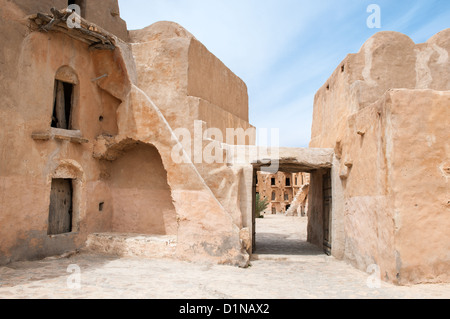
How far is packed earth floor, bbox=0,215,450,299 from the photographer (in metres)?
5.28

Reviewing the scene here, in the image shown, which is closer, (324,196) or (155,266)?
(155,266)

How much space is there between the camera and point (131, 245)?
823cm

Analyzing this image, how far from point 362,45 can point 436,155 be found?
12.1 feet

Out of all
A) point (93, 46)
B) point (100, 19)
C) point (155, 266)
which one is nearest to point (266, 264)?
point (155, 266)

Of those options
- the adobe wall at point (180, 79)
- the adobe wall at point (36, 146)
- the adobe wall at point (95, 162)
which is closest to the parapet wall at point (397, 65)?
the adobe wall at point (95, 162)

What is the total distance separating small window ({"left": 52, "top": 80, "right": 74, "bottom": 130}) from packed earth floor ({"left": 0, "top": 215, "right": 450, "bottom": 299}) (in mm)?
3346

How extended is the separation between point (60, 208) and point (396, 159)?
25.3 feet

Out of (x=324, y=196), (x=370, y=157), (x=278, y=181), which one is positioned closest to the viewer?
(x=370, y=157)

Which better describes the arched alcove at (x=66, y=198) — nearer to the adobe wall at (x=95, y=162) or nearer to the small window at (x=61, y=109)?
the adobe wall at (x=95, y=162)

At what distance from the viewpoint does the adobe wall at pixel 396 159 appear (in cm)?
586

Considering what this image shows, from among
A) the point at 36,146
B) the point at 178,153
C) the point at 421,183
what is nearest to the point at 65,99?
the point at 36,146

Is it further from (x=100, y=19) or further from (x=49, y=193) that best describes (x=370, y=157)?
(x=100, y=19)
